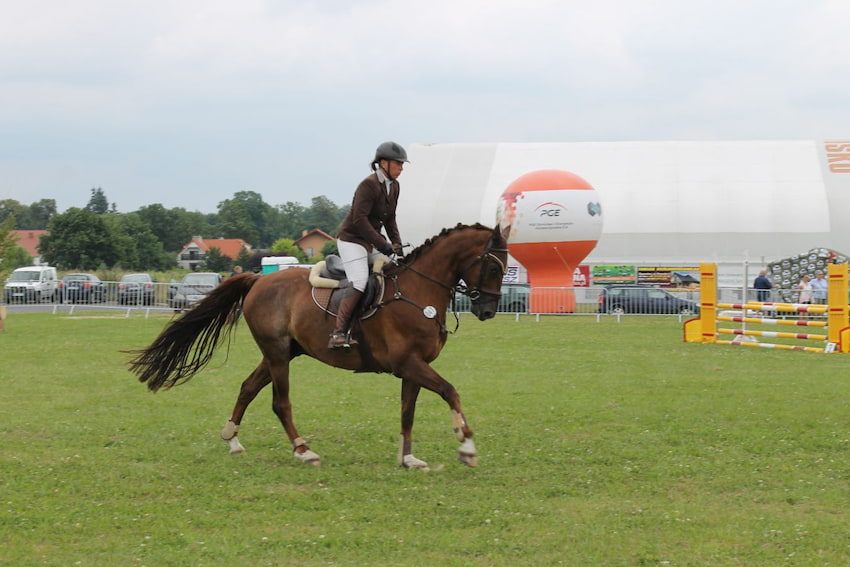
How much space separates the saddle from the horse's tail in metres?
1.11

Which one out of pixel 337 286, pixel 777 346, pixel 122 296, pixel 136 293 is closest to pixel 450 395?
pixel 337 286

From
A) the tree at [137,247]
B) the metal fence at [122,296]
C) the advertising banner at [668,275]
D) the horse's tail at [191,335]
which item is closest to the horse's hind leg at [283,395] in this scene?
the horse's tail at [191,335]

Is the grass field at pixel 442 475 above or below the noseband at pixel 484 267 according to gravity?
below

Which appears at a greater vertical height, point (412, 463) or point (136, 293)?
point (136, 293)

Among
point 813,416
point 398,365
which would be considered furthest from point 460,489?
point 813,416

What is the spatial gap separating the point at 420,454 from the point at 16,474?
378 cm

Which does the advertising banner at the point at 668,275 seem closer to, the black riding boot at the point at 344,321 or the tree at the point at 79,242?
the black riding boot at the point at 344,321

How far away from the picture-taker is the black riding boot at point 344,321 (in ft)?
29.3

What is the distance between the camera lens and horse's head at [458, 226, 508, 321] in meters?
8.73

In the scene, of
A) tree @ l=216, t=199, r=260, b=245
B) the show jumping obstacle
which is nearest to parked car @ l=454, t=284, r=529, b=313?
the show jumping obstacle

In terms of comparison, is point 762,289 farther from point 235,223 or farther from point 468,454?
point 235,223

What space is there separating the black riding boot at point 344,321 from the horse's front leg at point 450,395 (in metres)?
0.63

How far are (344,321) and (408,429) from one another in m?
1.19

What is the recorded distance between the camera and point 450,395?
8422 millimetres
